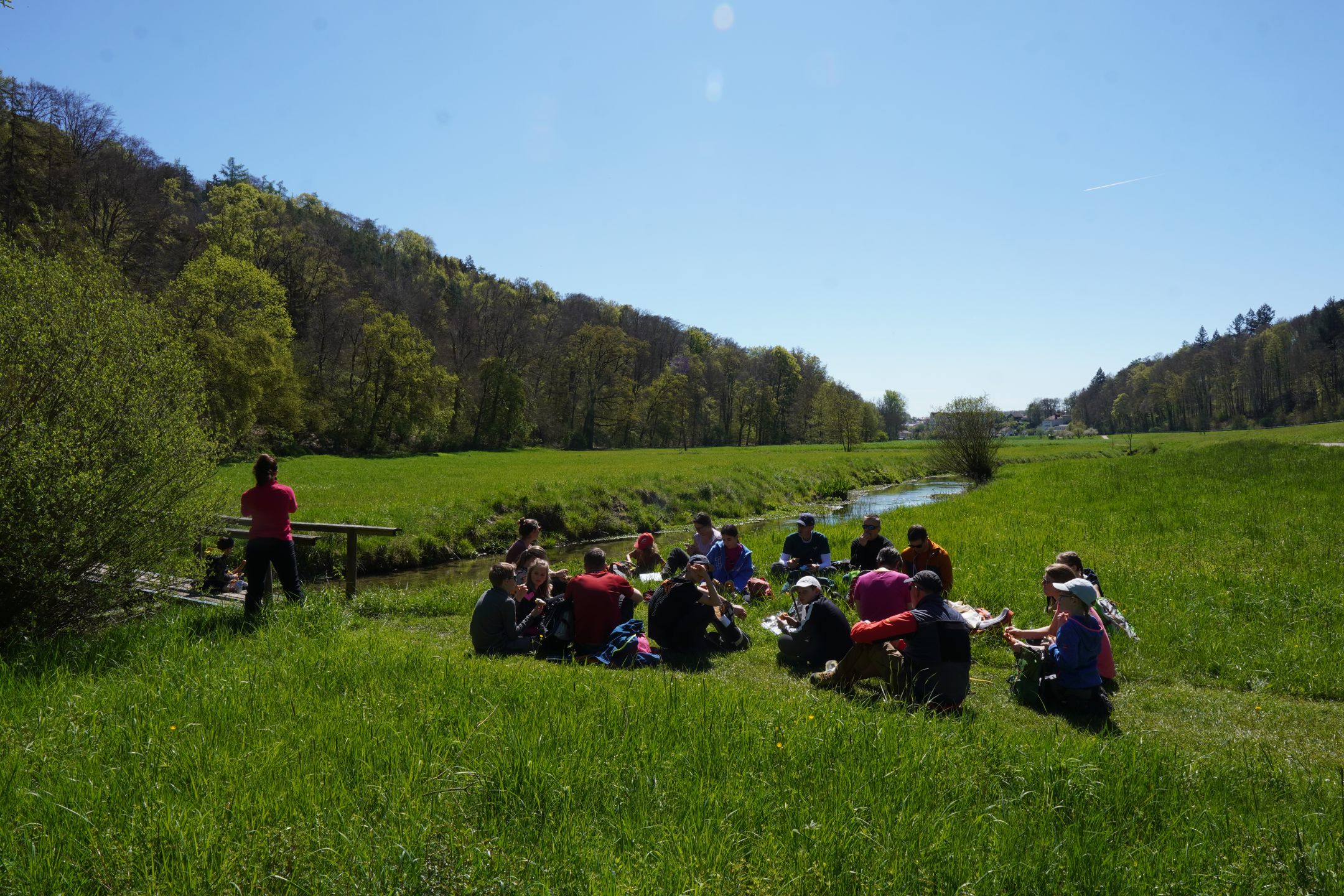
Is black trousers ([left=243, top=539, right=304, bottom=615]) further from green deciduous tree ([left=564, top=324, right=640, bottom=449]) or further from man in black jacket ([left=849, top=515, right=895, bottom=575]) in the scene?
green deciduous tree ([left=564, top=324, right=640, bottom=449])

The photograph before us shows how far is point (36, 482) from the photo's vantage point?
6.28 m

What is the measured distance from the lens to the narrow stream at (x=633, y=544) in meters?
15.5

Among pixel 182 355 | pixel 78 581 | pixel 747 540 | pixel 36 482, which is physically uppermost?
pixel 182 355

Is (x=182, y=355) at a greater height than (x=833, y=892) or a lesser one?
greater

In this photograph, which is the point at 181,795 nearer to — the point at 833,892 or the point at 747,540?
the point at 833,892

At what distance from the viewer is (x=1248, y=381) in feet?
326

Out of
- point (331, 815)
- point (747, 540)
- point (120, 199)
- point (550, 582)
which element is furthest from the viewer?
point (120, 199)

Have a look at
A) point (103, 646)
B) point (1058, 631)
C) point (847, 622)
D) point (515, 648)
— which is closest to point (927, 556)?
point (847, 622)

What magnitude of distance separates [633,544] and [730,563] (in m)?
10.4

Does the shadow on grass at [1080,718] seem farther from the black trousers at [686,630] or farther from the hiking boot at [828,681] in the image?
the black trousers at [686,630]

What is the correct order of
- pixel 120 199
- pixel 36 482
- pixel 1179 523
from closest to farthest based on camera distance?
pixel 36 482 → pixel 1179 523 → pixel 120 199

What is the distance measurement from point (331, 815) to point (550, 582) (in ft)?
19.5

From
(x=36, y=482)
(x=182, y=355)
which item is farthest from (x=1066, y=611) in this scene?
(x=182, y=355)

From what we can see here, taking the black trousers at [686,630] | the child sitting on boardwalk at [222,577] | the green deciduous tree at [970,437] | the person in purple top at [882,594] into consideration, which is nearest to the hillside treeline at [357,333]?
the child sitting on boardwalk at [222,577]
